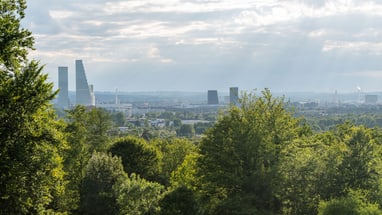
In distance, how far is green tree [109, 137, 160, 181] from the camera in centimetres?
5078

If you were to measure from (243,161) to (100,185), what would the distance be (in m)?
10.8

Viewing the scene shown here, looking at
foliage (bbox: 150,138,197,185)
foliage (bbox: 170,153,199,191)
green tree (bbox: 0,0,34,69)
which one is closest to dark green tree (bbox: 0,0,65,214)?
green tree (bbox: 0,0,34,69)

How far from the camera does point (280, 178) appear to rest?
33.4m

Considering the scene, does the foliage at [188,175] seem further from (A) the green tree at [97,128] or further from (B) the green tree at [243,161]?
(A) the green tree at [97,128]

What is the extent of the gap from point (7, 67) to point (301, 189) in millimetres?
19859

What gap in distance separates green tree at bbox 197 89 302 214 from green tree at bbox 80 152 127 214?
6.50 m

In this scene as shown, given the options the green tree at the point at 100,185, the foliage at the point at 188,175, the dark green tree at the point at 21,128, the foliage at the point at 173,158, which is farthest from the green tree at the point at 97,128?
the dark green tree at the point at 21,128

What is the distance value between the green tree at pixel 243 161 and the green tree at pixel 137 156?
15372 mm

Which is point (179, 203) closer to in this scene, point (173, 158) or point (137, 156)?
point (137, 156)

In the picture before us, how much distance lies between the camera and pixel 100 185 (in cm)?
3778

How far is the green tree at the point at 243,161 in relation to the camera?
3306 centimetres

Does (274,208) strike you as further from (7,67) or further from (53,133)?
(7,67)

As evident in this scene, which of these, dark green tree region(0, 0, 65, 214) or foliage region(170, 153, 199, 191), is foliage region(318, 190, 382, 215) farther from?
dark green tree region(0, 0, 65, 214)

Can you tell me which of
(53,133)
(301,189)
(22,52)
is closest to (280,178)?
(301,189)
